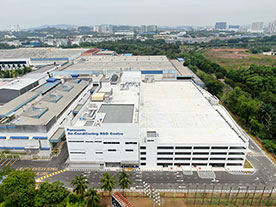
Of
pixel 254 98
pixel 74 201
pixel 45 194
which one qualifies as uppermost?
pixel 254 98

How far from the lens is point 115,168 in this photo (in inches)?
2100

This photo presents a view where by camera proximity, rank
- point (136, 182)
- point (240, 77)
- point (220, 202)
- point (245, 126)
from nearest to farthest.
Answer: point (220, 202) → point (136, 182) → point (245, 126) → point (240, 77)

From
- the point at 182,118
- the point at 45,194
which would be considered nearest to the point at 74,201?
the point at 45,194

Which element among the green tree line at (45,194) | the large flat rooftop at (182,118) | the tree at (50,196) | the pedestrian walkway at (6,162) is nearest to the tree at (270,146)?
the large flat rooftop at (182,118)

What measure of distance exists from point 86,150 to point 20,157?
22.4 metres

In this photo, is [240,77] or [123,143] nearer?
Result: [123,143]

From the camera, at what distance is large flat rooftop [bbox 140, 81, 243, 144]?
2162 inches

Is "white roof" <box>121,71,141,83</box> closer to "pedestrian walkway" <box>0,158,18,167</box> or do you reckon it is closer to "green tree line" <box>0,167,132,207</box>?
"pedestrian walkway" <box>0,158,18,167</box>

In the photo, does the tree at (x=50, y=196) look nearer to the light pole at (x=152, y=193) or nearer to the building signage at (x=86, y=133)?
the building signage at (x=86, y=133)

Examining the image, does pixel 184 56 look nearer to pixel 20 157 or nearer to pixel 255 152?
pixel 255 152

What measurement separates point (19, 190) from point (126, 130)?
85.1ft

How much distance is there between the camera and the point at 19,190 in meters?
39.7


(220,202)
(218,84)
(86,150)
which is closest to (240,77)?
(218,84)

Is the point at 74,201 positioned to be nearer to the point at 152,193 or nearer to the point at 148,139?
the point at 152,193
